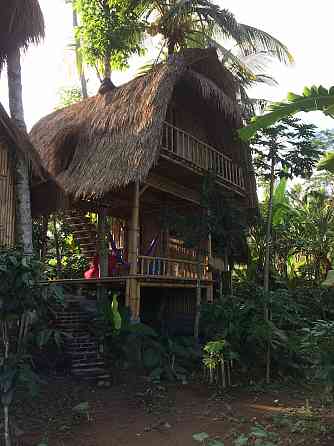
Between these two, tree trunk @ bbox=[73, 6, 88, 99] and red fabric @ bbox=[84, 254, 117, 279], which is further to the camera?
tree trunk @ bbox=[73, 6, 88, 99]

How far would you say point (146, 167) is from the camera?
837 cm

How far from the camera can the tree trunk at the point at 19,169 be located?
24.5 feet

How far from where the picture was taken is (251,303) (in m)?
8.11

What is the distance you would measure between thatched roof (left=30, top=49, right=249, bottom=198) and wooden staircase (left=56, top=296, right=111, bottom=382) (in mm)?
2253

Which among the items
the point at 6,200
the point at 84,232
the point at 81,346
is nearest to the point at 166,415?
the point at 81,346

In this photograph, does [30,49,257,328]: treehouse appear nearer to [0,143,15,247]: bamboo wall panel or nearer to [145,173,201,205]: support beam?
[145,173,201,205]: support beam

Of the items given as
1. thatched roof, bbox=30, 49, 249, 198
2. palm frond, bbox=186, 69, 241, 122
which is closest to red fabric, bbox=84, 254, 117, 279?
thatched roof, bbox=30, 49, 249, 198

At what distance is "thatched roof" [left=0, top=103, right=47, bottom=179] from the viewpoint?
727 cm

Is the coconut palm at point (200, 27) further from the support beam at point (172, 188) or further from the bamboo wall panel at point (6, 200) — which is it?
the bamboo wall panel at point (6, 200)

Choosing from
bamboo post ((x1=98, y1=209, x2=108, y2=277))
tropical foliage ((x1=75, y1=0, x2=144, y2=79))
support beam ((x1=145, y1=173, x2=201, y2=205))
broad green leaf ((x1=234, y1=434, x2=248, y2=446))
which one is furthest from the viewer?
tropical foliage ((x1=75, y1=0, x2=144, y2=79))

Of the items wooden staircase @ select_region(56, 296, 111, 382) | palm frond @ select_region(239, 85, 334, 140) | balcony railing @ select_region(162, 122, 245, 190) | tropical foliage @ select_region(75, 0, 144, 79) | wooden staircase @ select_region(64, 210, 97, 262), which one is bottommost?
wooden staircase @ select_region(56, 296, 111, 382)

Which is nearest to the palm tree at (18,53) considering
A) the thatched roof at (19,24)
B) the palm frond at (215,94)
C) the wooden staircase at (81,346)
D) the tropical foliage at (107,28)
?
the thatched roof at (19,24)

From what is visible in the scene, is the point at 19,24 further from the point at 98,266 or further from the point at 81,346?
A: the point at 81,346

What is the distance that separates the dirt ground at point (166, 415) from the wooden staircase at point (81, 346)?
0.25 metres
